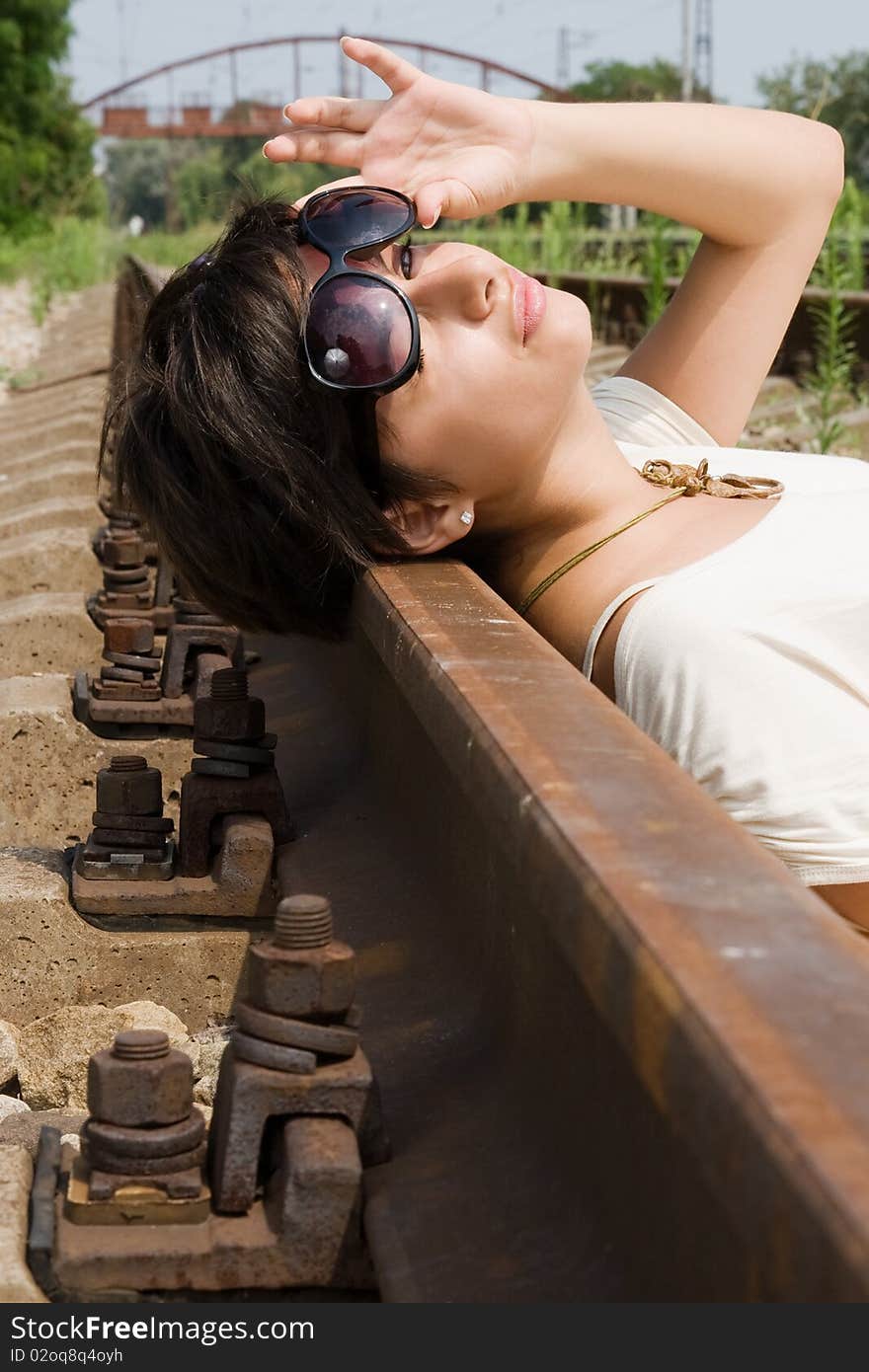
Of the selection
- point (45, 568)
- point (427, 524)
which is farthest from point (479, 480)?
point (45, 568)

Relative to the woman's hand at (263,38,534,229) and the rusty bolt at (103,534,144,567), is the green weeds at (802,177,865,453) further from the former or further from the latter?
the woman's hand at (263,38,534,229)

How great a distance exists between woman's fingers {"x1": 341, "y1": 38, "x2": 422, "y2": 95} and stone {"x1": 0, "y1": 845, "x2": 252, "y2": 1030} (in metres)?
1.42

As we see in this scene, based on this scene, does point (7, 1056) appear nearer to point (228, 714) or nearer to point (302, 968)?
point (228, 714)

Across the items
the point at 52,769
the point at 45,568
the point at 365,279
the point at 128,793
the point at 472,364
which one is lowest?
the point at 45,568

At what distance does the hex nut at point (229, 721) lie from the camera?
242 centimetres

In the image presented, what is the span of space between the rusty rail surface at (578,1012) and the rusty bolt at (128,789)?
236mm

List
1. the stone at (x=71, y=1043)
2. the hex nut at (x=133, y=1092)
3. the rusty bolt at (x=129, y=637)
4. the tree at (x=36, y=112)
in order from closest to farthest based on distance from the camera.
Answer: the hex nut at (x=133, y=1092), the stone at (x=71, y=1043), the rusty bolt at (x=129, y=637), the tree at (x=36, y=112)

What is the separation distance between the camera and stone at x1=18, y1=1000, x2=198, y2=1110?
6.75 feet

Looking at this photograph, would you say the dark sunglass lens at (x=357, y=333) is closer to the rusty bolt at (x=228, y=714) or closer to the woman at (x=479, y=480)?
the woman at (x=479, y=480)

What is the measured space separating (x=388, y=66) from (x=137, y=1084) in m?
1.86

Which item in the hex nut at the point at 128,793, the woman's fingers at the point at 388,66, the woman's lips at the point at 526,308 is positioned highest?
the woman's fingers at the point at 388,66

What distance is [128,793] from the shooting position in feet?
7.57

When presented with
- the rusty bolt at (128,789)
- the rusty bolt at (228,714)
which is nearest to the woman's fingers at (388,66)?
the rusty bolt at (228,714)

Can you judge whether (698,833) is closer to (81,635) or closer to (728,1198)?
(728,1198)
